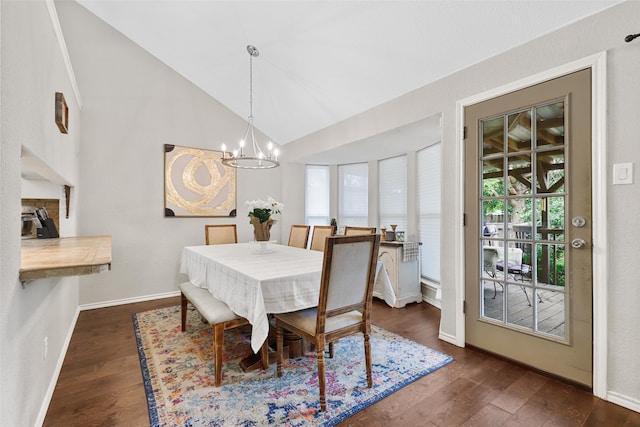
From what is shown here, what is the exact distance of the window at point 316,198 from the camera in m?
5.43

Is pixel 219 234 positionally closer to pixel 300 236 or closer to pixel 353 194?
pixel 300 236

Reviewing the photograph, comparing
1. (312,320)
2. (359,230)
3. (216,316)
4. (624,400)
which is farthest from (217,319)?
(624,400)

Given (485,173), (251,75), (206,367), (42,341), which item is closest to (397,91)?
(485,173)

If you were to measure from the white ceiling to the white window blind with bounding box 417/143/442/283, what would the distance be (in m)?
1.10

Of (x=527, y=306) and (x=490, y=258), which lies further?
(x=490, y=258)

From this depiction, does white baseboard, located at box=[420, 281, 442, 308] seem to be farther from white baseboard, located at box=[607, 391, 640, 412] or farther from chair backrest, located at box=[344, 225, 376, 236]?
white baseboard, located at box=[607, 391, 640, 412]

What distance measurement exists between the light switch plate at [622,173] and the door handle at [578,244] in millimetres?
402

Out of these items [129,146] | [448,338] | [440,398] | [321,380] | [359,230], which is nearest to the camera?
[321,380]

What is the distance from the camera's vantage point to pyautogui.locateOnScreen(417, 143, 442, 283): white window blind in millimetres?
3752

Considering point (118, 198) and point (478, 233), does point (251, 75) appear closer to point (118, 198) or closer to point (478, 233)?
point (118, 198)

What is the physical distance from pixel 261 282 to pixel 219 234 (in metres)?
2.25

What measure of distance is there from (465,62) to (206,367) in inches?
127

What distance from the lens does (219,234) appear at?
379 centimetres

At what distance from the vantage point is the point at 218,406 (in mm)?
1740
